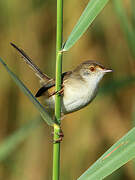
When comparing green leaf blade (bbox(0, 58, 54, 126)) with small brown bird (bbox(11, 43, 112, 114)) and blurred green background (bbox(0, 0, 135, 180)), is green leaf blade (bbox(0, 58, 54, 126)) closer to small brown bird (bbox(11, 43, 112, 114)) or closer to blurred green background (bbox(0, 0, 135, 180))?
small brown bird (bbox(11, 43, 112, 114))

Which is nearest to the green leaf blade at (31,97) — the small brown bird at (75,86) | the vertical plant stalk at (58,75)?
the vertical plant stalk at (58,75)

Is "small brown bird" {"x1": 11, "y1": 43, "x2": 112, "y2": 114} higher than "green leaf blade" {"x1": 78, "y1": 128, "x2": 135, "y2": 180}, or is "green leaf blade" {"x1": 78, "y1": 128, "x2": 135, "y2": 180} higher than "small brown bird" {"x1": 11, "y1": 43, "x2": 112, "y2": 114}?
"green leaf blade" {"x1": 78, "y1": 128, "x2": 135, "y2": 180}

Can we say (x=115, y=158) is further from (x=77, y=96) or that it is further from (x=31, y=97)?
(x=77, y=96)

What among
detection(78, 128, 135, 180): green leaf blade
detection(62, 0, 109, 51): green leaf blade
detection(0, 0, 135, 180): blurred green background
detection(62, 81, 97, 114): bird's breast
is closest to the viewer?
detection(78, 128, 135, 180): green leaf blade

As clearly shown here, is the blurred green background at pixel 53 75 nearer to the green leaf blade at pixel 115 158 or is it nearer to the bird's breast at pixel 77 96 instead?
the bird's breast at pixel 77 96

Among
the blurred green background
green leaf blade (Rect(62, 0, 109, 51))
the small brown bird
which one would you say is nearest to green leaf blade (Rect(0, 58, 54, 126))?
green leaf blade (Rect(62, 0, 109, 51))
